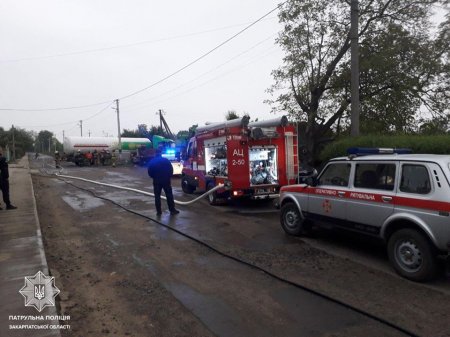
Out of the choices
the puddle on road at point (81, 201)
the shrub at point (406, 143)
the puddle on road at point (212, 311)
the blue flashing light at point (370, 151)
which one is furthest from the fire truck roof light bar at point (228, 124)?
the puddle on road at point (212, 311)

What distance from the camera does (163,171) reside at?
11.5m

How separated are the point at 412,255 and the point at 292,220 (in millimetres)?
2975

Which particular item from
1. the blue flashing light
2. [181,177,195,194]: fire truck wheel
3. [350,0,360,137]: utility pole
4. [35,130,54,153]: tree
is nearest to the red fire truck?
[350,0,360,137]: utility pole

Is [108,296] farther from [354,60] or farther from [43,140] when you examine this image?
[43,140]

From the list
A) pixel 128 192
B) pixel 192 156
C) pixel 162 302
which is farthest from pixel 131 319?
pixel 128 192

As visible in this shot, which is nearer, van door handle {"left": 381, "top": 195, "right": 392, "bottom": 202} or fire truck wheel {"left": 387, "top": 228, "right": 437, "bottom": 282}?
fire truck wheel {"left": 387, "top": 228, "right": 437, "bottom": 282}

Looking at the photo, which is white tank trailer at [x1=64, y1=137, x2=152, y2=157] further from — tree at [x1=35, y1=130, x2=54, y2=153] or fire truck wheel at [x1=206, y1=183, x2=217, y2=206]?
tree at [x1=35, y1=130, x2=54, y2=153]

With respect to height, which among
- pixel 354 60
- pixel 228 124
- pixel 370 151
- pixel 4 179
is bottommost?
pixel 4 179

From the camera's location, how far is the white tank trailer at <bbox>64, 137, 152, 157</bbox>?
4669cm

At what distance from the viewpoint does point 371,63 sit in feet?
56.0

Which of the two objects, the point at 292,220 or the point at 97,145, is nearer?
the point at 292,220

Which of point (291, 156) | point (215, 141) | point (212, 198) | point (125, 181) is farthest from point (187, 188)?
point (125, 181)

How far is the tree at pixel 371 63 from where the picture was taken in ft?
57.5

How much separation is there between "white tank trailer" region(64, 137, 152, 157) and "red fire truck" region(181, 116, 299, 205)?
34649mm
